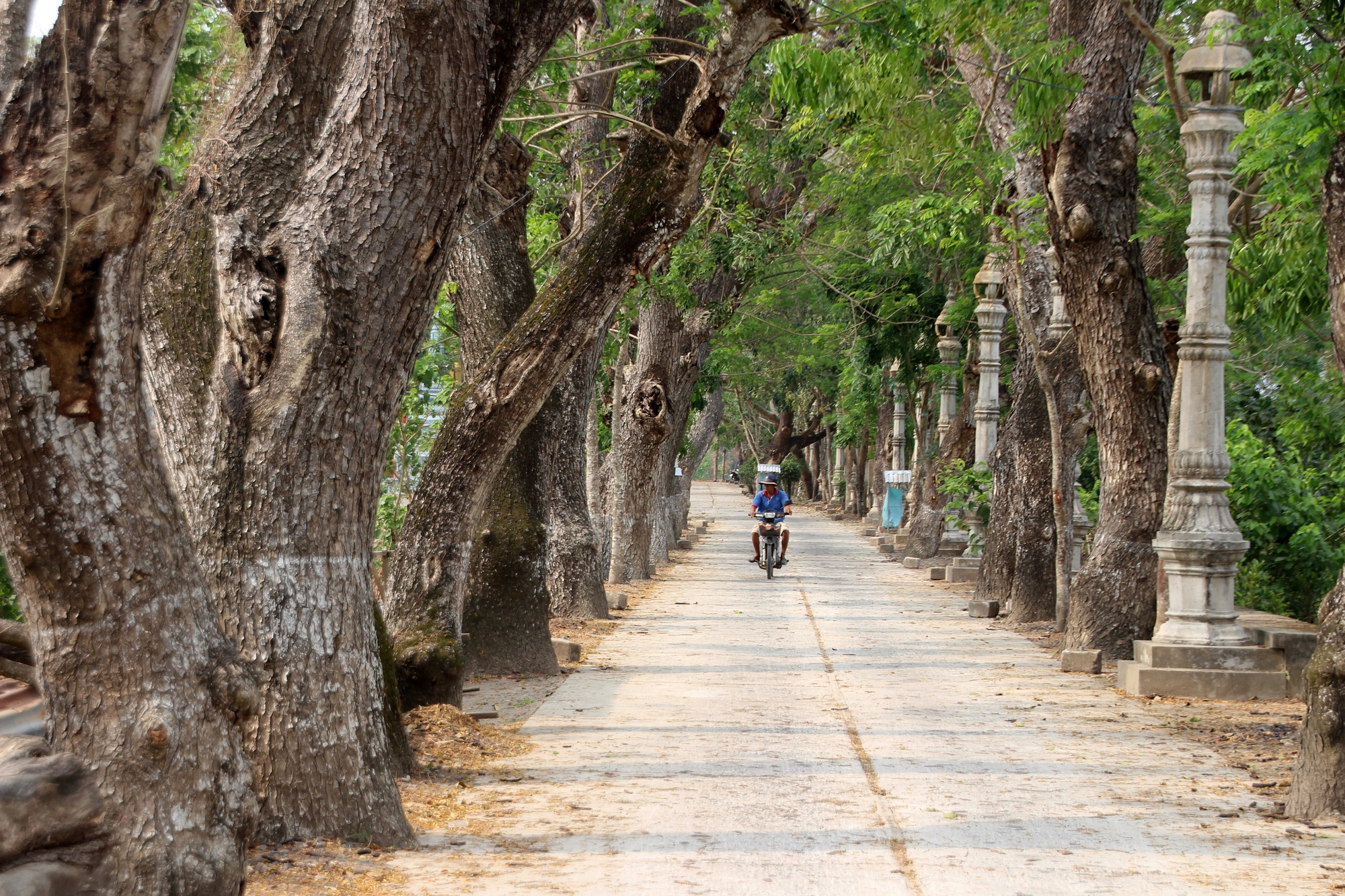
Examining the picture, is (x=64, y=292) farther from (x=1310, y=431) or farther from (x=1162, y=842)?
(x=1310, y=431)

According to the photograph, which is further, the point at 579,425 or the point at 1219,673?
the point at 579,425

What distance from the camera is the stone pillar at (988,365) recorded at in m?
19.2

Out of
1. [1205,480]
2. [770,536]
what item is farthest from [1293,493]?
[770,536]

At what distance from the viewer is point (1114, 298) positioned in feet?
35.8

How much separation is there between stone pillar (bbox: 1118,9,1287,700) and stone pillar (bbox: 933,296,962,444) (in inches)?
487

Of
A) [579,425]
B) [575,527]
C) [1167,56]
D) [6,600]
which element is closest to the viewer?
[6,600]

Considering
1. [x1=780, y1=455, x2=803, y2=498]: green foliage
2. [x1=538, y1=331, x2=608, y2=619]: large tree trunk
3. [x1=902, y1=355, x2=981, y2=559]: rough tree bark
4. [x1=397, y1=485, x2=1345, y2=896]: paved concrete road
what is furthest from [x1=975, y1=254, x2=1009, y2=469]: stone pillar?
[x1=780, y1=455, x2=803, y2=498]: green foliage

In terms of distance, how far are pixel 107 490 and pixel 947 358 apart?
2051cm

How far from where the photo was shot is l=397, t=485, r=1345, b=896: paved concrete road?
17.5 feet

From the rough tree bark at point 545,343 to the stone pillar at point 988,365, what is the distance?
11347mm

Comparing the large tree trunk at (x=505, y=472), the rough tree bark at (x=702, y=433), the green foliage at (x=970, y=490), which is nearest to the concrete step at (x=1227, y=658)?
the large tree trunk at (x=505, y=472)

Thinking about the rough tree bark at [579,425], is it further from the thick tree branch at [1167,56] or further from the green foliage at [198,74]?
the thick tree branch at [1167,56]

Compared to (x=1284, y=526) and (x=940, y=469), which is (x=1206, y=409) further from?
(x=940, y=469)

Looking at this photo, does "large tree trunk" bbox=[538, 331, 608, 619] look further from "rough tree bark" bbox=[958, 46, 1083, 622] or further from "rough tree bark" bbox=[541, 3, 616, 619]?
"rough tree bark" bbox=[958, 46, 1083, 622]
